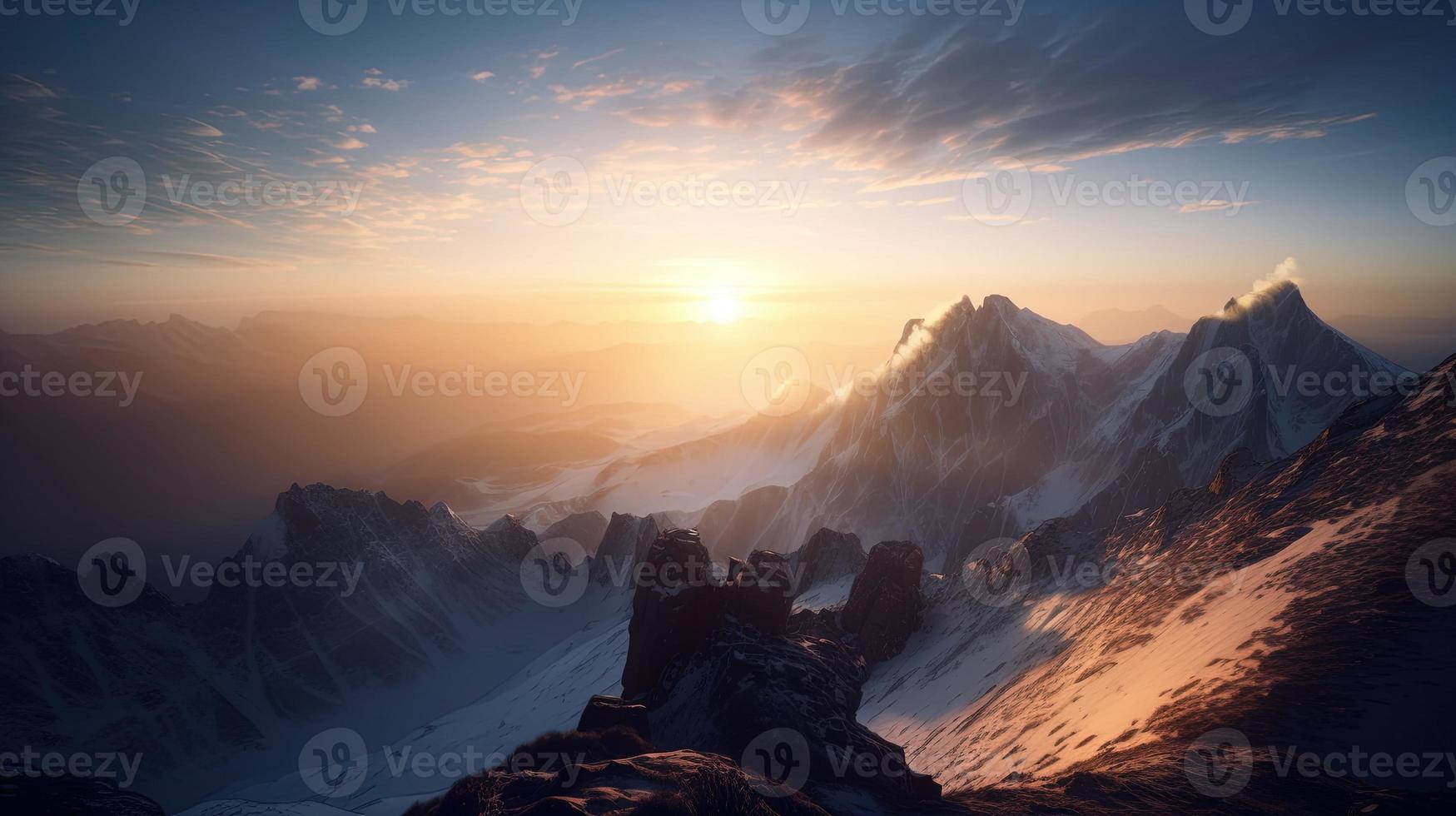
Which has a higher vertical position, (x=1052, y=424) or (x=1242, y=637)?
(x=1242, y=637)

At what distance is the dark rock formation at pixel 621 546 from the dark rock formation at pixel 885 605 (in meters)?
78.8

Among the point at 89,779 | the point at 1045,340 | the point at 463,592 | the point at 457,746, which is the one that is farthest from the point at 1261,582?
the point at 1045,340

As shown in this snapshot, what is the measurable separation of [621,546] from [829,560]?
6761 cm

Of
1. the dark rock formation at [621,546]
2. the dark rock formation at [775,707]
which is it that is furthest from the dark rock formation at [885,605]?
the dark rock formation at [621,546]

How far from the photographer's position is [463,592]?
134 meters

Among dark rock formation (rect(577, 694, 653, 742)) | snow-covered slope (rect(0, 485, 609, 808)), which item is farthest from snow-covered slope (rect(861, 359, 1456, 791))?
snow-covered slope (rect(0, 485, 609, 808))

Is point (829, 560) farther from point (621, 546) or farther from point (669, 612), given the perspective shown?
point (669, 612)

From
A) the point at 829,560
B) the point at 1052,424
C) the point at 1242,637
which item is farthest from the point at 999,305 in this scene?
the point at 1242,637

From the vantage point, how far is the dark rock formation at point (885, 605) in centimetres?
6894

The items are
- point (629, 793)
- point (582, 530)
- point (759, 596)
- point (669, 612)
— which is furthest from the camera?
point (582, 530)

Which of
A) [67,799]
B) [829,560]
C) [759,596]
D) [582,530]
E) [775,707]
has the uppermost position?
[67,799]

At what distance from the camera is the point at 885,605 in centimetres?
6975

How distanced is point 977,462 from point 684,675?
15946 cm

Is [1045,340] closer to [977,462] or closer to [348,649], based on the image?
[977,462]
